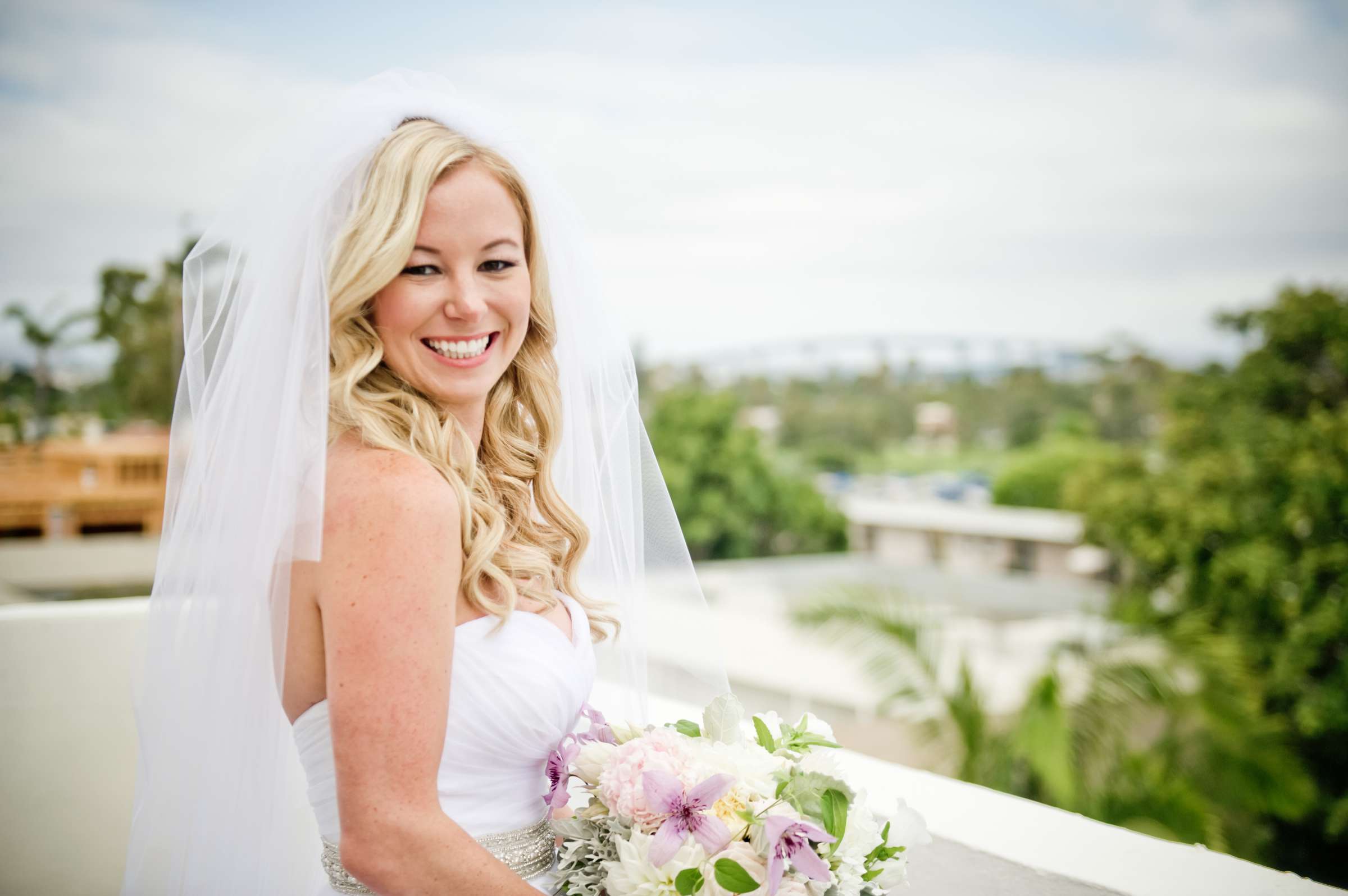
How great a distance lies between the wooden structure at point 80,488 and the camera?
2369 centimetres

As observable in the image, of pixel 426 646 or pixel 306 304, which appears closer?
pixel 426 646

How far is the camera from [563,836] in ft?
4.75

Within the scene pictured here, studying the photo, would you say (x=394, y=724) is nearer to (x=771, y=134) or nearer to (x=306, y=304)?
(x=306, y=304)

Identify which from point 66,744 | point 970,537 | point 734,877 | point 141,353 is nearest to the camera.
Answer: point 734,877

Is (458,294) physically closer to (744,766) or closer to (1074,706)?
(744,766)

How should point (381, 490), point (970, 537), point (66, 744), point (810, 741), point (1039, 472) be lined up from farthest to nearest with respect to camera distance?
point (1039, 472) < point (970, 537) < point (66, 744) < point (810, 741) < point (381, 490)

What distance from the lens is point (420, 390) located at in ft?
5.04

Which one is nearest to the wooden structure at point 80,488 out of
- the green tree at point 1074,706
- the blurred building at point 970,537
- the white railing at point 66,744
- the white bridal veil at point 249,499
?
the green tree at point 1074,706

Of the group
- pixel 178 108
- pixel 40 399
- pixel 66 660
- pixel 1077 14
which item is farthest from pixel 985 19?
pixel 66 660

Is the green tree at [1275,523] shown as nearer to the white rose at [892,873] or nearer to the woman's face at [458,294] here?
the white rose at [892,873]

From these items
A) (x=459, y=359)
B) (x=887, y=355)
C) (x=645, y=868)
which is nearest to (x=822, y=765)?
(x=645, y=868)

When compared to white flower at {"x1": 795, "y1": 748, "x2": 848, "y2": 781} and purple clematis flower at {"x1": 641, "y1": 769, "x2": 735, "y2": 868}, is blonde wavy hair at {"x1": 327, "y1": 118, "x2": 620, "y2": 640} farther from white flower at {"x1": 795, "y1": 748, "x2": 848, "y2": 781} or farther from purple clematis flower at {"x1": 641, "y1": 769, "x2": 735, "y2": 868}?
white flower at {"x1": 795, "y1": 748, "x2": 848, "y2": 781}

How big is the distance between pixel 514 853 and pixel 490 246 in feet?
3.06

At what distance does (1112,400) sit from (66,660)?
44.7 meters
